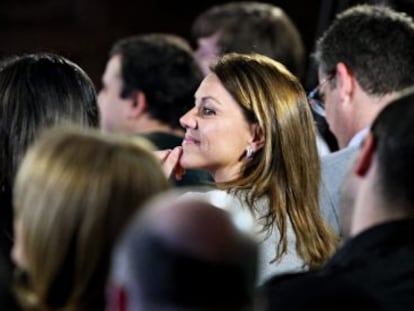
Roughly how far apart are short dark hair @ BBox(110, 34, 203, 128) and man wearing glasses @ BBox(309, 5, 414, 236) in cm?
67

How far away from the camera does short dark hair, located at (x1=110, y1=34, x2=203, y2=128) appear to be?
4230mm

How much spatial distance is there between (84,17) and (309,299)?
13.2ft

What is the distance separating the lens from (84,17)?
5.82 metres

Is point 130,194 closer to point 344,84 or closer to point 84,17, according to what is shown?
point 344,84

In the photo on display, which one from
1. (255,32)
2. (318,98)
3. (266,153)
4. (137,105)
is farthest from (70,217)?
(255,32)

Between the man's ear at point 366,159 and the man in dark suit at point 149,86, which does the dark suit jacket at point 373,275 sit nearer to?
the man's ear at point 366,159

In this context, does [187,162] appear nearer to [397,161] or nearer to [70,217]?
[397,161]

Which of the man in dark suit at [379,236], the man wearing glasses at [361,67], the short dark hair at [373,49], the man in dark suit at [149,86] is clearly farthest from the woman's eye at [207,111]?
the man in dark suit at [149,86]

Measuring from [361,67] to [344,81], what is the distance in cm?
6

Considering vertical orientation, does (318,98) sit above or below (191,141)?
below

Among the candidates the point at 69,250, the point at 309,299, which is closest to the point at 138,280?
the point at 69,250

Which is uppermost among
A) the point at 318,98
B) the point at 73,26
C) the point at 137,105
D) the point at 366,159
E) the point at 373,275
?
the point at 366,159

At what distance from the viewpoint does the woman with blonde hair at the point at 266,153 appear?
2750 mm

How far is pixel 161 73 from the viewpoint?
4293mm
